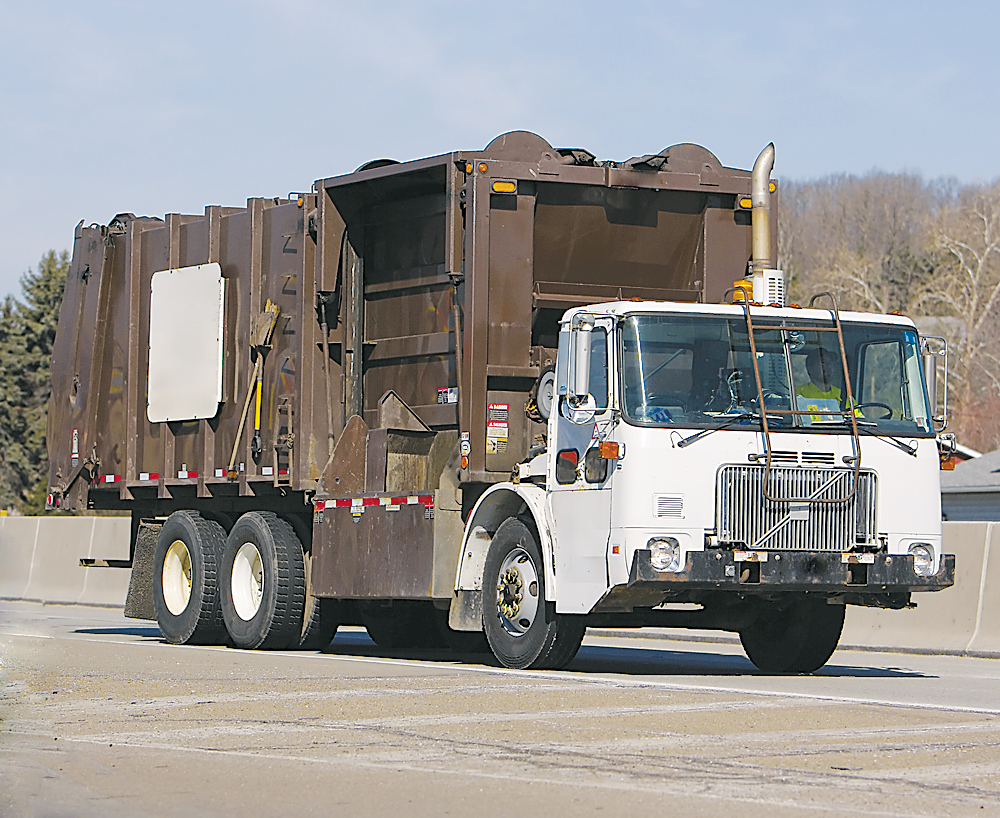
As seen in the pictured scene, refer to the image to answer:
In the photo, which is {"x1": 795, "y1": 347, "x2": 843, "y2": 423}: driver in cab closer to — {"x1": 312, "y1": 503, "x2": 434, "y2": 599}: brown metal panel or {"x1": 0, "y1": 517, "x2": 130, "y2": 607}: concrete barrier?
{"x1": 312, "y1": 503, "x2": 434, "y2": 599}: brown metal panel

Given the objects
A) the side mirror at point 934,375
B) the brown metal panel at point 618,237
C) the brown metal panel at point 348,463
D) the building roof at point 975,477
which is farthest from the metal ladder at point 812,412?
the building roof at point 975,477

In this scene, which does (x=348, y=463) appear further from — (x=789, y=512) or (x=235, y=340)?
(x=789, y=512)

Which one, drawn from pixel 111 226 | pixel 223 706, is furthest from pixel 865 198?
pixel 223 706

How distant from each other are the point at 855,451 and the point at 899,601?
1362 millimetres

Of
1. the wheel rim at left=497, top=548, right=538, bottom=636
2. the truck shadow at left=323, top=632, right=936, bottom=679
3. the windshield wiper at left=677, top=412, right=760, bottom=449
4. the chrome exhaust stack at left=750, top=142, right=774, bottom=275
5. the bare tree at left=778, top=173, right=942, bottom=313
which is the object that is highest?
the bare tree at left=778, top=173, right=942, bottom=313

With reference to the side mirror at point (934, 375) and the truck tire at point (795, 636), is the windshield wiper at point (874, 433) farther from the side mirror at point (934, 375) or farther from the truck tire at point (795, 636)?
the truck tire at point (795, 636)

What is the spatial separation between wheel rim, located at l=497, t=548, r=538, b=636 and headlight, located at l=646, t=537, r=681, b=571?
1.27 metres

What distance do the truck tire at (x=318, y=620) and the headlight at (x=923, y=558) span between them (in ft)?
19.4

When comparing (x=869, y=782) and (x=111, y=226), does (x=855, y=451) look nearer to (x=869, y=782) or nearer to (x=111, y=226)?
(x=869, y=782)

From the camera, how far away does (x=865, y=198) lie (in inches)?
4210

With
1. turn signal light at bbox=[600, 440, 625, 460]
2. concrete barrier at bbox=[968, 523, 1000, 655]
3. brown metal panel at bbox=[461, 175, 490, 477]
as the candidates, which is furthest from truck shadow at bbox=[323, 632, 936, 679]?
turn signal light at bbox=[600, 440, 625, 460]

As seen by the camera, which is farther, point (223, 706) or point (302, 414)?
point (302, 414)

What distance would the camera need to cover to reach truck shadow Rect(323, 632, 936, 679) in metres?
14.3

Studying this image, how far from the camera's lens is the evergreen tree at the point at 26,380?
67625mm
